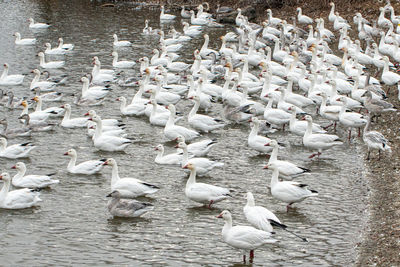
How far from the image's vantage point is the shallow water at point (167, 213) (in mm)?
11492

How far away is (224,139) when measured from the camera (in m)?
18.7

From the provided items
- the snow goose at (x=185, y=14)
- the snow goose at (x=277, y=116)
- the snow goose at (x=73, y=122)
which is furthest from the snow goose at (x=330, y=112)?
the snow goose at (x=185, y=14)

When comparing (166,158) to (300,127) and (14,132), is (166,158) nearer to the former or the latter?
(300,127)

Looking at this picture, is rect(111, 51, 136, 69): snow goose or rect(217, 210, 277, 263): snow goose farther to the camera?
rect(111, 51, 136, 69): snow goose

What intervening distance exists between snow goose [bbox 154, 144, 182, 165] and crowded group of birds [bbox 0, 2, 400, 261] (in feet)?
0.11

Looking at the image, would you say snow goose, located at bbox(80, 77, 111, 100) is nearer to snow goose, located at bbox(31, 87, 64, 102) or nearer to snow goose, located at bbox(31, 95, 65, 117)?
snow goose, located at bbox(31, 87, 64, 102)

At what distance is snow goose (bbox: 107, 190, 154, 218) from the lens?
510 inches

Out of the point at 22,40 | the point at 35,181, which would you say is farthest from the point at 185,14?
the point at 35,181

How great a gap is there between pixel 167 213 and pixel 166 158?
9.68 feet

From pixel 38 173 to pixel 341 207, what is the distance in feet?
22.0

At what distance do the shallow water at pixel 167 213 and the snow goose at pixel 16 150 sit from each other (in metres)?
0.19

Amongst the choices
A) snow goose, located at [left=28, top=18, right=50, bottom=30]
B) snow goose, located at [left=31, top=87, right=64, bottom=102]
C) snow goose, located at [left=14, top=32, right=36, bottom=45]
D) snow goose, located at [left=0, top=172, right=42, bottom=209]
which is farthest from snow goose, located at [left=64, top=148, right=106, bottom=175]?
snow goose, located at [left=28, top=18, right=50, bottom=30]

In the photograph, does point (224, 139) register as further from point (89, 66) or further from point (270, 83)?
point (89, 66)


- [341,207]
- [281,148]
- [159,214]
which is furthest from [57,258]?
[281,148]
